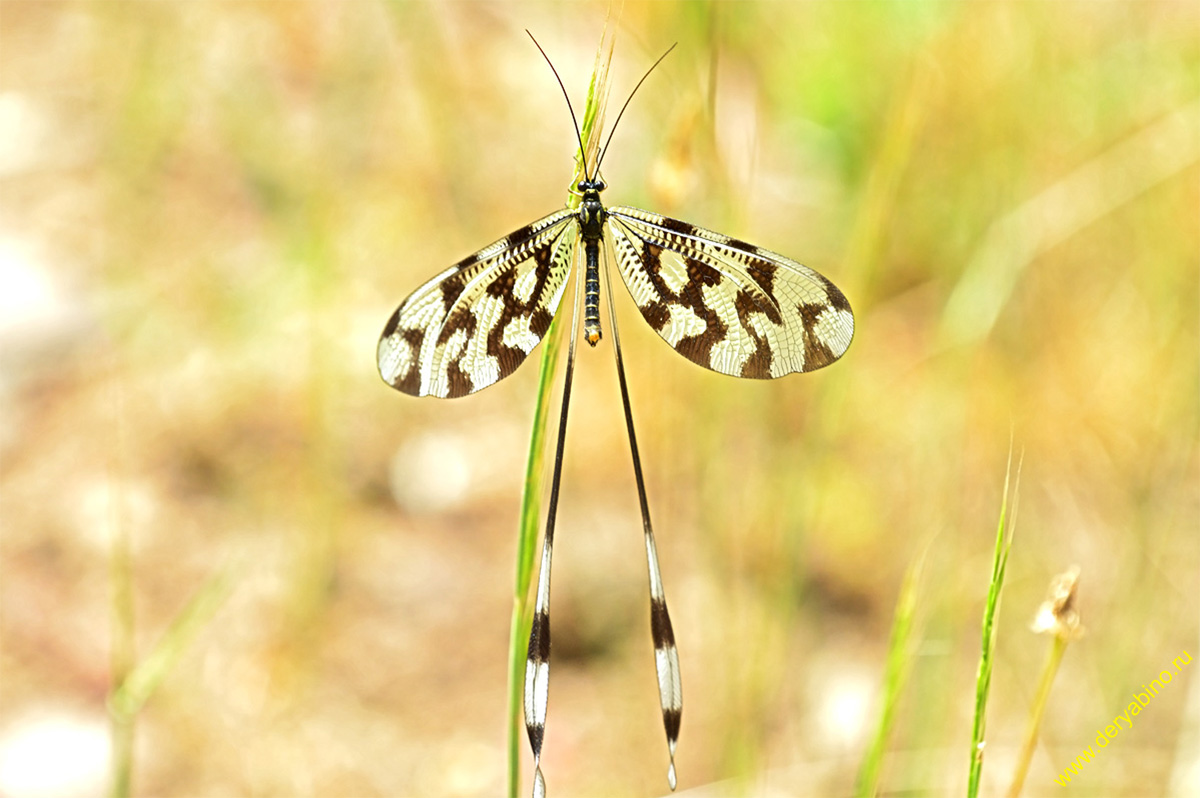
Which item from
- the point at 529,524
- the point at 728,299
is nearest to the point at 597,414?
the point at 728,299

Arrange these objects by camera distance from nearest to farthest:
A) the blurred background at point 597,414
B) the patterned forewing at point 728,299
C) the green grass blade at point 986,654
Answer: the green grass blade at point 986,654 → the patterned forewing at point 728,299 → the blurred background at point 597,414

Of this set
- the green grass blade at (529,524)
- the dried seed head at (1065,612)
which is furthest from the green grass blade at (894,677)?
the green grass blade at (529,524)

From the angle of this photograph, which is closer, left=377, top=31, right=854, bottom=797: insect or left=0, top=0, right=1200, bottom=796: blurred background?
left=377, top=31, right=854, bottom=797: insect

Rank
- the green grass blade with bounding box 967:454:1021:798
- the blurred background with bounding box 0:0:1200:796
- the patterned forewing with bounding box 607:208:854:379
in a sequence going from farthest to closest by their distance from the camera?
1. the blurred background with bounding box 0:0:1200:796
2. the patterned forewing with bounding box 607:208:854:379
3. the green grass blade with bounding box 967:454:1021:798

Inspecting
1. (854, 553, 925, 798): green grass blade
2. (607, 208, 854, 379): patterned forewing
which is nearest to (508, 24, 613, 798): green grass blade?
(607, 208, 854, 379): patterned forewing

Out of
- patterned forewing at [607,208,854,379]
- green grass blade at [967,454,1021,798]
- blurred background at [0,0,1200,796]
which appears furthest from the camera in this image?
blurred background at [0,0,1200,796]

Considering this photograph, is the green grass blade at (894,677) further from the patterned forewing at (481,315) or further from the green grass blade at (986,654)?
the patterned forewing at (481,315)

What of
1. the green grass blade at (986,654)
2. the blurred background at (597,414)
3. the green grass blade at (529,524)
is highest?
the blurred background at (597,414)

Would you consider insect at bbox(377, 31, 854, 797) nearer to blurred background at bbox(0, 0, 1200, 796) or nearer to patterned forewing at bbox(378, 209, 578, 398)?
patterned forewing at bbox(378, 209, 578, 398)

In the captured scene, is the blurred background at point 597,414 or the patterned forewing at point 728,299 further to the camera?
the blurred background at point 597,414
